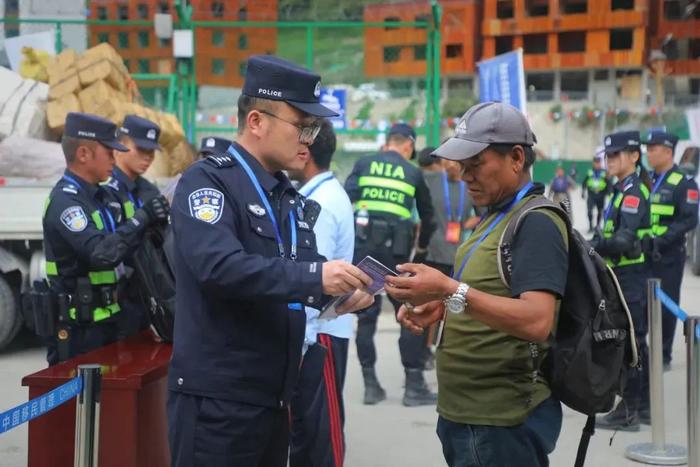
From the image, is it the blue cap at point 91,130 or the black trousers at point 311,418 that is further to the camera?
the blue cap at point 91,130

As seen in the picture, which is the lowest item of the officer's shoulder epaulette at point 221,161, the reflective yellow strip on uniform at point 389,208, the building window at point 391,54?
the reflective yellow strip on uniform at point 389,208

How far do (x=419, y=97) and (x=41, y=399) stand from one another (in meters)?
10.6

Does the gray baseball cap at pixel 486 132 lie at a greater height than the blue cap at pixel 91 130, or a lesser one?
lesser

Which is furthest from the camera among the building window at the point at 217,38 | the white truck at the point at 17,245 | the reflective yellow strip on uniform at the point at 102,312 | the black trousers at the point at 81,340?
the building window at the point at 217,38

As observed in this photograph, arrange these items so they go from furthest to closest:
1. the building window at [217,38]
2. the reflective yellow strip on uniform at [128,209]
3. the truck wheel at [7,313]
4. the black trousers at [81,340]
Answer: the building window at [217,38]
the truck wheel at [7,313]
the reflective yellow strip on uniform at [128,209]
the black trousers at [81,340]

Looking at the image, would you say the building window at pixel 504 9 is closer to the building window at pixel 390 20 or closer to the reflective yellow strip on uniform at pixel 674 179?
the building window at pixel 390 20

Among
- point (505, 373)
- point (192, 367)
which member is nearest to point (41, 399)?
point (192, 367)

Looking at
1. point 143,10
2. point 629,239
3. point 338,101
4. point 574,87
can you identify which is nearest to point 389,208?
point 629,239

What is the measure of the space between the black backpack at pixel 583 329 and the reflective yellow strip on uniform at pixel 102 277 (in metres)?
2.87

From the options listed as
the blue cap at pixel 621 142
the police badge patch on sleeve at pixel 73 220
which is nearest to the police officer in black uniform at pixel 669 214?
the blue cap at pixel 621 142

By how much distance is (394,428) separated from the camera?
670cm

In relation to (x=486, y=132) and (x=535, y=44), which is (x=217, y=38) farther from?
(x=535, y=44)

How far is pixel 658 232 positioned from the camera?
7961 mm

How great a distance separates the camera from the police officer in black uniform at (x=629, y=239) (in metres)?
6.62
